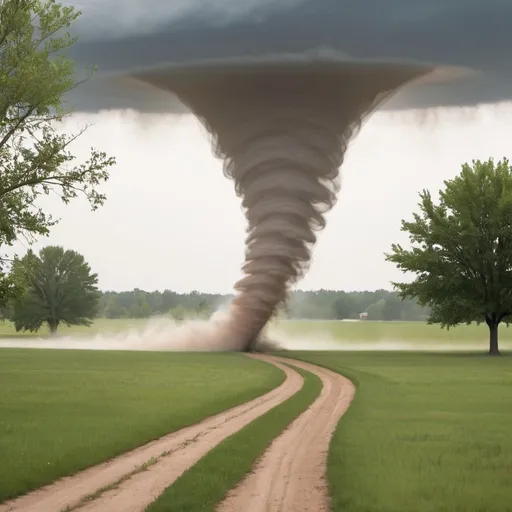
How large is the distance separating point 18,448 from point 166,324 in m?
78.9

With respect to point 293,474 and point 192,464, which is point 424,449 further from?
point 192,464

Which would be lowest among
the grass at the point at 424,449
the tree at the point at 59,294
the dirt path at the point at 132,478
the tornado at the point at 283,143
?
the dirt path at the point at 132,478

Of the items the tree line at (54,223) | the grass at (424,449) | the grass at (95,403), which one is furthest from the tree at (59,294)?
the grass at (424,449)

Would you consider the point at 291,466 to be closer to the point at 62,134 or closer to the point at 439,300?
the point at 62,134

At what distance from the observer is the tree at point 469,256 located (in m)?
70.1

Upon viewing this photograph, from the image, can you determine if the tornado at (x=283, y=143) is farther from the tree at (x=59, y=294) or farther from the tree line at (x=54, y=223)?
the tree at (x=59, y=294)

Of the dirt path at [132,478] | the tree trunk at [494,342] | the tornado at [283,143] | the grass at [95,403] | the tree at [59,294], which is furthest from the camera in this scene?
the tree at [59,294]

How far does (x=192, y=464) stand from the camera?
1705cm

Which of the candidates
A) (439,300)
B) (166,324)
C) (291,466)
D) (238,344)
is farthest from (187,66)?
(291,466)

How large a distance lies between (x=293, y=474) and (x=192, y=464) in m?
2.51

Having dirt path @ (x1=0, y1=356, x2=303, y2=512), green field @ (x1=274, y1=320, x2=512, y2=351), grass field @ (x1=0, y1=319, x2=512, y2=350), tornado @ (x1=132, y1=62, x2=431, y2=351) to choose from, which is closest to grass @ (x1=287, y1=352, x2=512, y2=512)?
dirt path @ (x1=0, y1=356, x2=303, y2=512)

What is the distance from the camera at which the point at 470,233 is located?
233 feet

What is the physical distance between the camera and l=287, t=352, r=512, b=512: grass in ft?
46.6

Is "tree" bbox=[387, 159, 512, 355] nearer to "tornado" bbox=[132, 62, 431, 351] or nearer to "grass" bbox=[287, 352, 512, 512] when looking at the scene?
"tornado" bbox=[132, 62, 431, 351]
